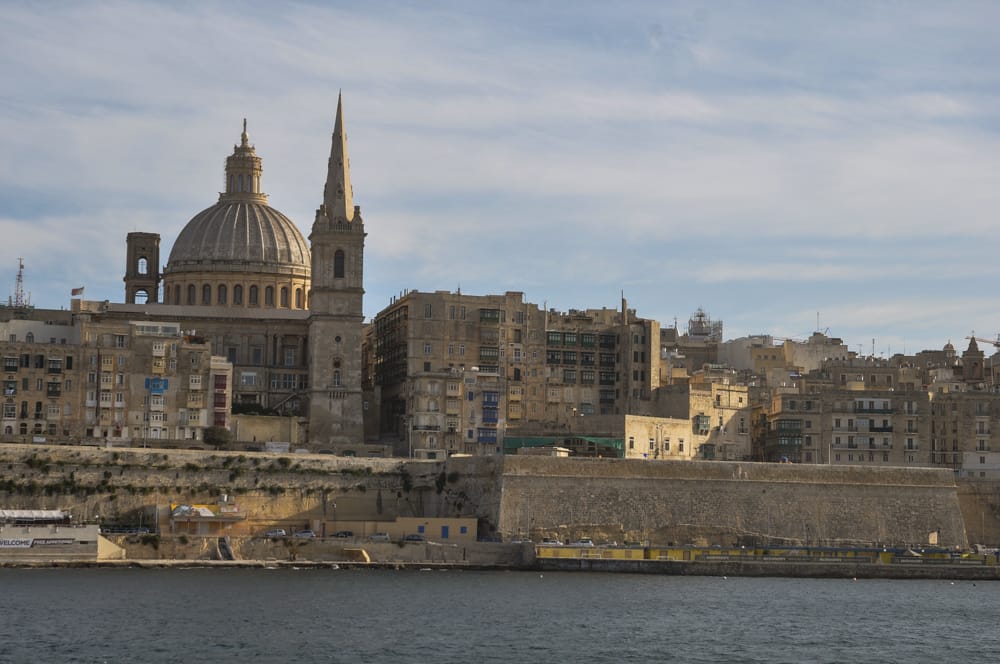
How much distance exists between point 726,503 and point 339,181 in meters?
23.6

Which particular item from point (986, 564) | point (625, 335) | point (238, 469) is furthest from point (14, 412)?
point (986, 564)

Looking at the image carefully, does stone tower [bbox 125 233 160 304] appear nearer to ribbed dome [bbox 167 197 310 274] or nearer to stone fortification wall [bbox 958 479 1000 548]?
ribbed dome [bbox 167 197 310 274]

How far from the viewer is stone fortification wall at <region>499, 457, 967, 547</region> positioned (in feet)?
224

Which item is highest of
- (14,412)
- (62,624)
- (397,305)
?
(397,305)

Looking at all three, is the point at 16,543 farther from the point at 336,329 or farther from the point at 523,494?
the point at 336,329

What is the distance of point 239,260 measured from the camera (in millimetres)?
91125

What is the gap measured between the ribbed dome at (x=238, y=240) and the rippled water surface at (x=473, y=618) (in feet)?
106

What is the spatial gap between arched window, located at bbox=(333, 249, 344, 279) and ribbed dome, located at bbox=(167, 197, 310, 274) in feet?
40.9

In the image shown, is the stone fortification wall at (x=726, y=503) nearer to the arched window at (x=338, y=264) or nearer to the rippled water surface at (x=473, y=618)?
the rippled water surface at (x=473, y=618)

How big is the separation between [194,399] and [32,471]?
9.81 metres

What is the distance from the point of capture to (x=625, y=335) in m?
86.6

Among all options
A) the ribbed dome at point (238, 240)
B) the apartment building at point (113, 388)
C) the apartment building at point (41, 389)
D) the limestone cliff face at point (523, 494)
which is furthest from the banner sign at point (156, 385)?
the ribbed dome at point (238, 240)

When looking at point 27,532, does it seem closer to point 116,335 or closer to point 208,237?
point 116,335

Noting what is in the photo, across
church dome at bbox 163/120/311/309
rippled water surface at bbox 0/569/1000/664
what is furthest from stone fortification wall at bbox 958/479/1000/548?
church dome at bbox 163/120/311/309
